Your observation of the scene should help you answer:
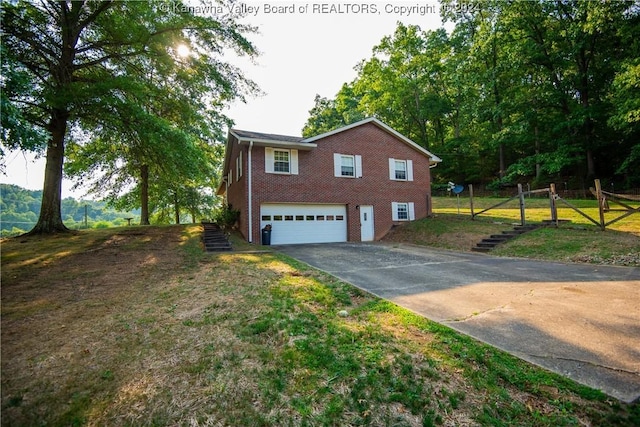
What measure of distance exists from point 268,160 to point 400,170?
8.25 meters

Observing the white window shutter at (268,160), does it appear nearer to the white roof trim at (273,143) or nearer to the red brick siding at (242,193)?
the white roof trim at (273,143)

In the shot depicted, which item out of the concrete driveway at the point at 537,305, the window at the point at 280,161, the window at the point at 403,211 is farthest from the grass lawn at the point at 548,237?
the window at the point at 280,161

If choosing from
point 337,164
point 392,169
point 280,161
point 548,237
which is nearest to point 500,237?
point 548,237

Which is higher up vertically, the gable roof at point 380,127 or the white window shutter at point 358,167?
the gable roof at point 380,127

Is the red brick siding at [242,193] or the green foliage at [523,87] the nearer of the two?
the red brick siding at [242,193]

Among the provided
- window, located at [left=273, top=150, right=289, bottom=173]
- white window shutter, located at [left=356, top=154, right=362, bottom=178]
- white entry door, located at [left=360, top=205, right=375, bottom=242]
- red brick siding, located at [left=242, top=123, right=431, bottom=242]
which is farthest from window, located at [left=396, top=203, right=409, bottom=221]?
window, located at [left=273, top=150, right=289, bottom=173]

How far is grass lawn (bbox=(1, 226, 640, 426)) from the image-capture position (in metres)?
2.60

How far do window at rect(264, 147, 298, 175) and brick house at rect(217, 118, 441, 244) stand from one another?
47 millimetres

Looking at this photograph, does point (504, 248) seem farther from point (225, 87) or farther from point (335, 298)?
point (225, 87)

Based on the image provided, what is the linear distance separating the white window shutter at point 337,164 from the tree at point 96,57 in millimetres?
5824

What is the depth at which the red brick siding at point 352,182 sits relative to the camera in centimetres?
1389

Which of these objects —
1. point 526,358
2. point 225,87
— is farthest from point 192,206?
point 526,358

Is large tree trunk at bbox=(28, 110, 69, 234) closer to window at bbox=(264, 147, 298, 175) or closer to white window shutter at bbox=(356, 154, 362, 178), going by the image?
window at bbox=(264, 147, 298, 175)

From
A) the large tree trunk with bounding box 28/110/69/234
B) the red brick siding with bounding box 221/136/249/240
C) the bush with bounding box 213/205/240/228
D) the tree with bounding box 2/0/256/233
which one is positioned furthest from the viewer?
the bush with bounding box 213/205/240/228
